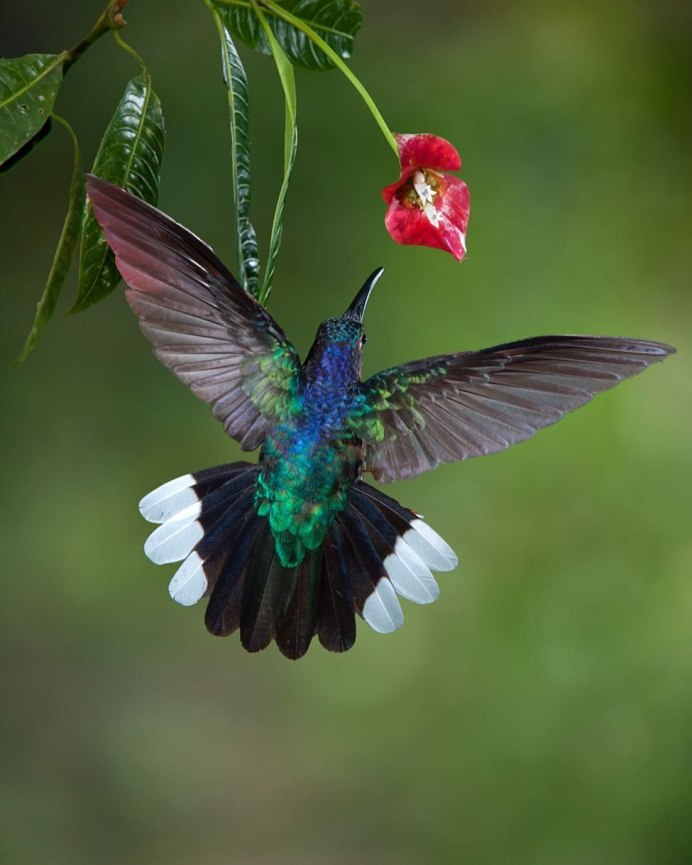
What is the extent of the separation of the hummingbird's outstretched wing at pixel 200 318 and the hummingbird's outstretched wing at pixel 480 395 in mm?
84

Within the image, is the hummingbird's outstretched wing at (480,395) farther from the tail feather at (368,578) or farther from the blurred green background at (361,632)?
the blurred green background at (361,632)

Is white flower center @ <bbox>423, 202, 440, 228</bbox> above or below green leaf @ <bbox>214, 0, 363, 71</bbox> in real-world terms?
below

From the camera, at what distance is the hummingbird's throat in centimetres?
86

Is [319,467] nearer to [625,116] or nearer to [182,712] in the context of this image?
[182,712]

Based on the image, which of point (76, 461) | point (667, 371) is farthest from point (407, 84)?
point (76, 461)

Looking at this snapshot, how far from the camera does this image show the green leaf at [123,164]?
830 mm

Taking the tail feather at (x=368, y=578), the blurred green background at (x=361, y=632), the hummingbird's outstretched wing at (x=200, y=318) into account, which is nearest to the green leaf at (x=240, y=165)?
the hummingbird's outstretched wing at (x=200, y=318)

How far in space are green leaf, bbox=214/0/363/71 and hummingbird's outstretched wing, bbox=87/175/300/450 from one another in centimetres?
23

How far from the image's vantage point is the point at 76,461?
286 cm

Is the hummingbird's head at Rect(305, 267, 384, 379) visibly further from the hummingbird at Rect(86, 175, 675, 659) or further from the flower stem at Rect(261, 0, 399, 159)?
the flower stem at Rect(261, 0, 399, 159)

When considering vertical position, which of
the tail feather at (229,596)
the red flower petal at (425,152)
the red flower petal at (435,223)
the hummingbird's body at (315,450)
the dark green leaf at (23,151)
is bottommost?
the tail feather at (229,596)

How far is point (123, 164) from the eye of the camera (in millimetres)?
880

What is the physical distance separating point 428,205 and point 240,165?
14 centimetres

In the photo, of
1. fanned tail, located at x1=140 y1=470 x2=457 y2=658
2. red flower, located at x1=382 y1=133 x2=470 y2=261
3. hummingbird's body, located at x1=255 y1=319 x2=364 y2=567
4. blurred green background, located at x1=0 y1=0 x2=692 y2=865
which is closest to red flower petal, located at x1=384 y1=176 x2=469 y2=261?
red flower, located at x1=382 y1=133 x2=470 y2=261
